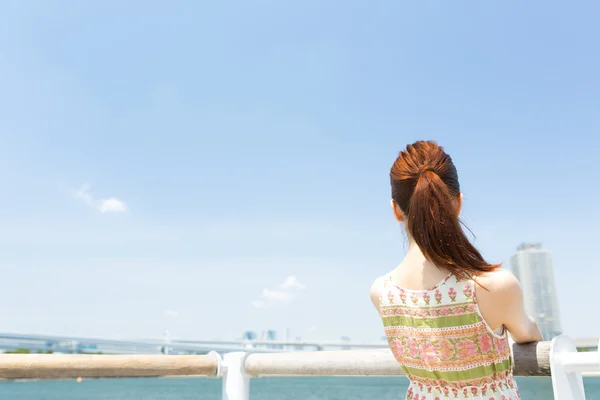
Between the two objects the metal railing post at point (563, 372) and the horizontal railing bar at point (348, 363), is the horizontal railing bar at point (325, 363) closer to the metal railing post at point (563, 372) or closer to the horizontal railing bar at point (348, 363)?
the horizontal railing bar at point (348, 363)

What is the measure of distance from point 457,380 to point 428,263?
0.98 feet

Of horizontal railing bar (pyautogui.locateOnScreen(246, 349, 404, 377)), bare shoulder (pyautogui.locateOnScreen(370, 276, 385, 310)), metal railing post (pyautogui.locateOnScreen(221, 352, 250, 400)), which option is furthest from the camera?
metal railing post (pyautogui.locateOnScreen(221, 352, 250, 400))

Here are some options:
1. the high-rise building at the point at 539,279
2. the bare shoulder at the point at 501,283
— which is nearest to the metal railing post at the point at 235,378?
the bare shoulder at the point at 501,283

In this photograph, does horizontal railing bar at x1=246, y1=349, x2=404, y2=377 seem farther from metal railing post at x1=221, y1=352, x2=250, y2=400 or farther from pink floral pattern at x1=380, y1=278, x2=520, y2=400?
pink floral pattern at x1=380, y1=278, x2=520, y2=400

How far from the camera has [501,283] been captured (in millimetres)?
1208

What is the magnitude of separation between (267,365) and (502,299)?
0.93 metres

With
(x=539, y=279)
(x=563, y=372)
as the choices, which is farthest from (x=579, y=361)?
(x=539, y=279)

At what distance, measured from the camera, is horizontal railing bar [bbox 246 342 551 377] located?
4.49 feet

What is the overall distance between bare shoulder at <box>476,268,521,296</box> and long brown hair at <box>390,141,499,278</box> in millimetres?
24

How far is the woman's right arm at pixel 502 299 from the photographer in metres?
1.21

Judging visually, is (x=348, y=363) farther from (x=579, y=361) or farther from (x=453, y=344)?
(x=579, y=361)

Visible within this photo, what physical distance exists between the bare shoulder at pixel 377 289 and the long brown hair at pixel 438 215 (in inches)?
7.0

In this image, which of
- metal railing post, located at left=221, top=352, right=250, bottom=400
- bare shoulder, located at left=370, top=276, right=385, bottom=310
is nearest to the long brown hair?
bare shoulder, located at left=370, top=276, right=385, bottom=310

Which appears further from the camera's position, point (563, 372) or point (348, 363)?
point (348, 363)
